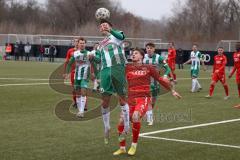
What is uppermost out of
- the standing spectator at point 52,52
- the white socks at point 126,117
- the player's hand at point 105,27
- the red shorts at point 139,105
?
the standing spectator at point 52,52

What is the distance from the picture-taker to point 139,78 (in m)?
9.69

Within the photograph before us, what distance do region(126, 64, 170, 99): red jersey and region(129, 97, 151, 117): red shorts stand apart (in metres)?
0.10

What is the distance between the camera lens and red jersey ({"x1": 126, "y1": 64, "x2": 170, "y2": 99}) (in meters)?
9.57

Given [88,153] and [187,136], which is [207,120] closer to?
[187,136]

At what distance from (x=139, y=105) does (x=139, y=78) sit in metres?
0.66

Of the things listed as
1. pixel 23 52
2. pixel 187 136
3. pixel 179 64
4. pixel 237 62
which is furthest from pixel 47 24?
pixel 187 136

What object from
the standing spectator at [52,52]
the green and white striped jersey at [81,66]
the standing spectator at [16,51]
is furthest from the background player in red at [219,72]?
the standing spectator at [16,51]

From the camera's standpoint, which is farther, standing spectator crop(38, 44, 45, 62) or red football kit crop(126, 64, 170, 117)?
standing spectator crop(38, 44, 45, 62)

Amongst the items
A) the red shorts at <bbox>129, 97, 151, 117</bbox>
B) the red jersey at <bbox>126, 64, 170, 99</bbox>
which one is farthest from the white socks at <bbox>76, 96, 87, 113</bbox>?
the red shorts at <bbox>129, 97, 151, 117</bbox>

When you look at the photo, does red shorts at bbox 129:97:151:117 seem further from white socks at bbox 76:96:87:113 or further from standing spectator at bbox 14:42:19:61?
standing spectator at bbox 14:42:19:61

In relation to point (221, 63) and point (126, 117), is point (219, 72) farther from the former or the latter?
point (126, 117)

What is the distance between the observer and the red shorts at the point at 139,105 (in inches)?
359

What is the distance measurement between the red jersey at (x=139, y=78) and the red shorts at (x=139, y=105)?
0.10 metres

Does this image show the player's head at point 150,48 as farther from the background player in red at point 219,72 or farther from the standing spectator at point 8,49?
the standing spectator at point 8,49
